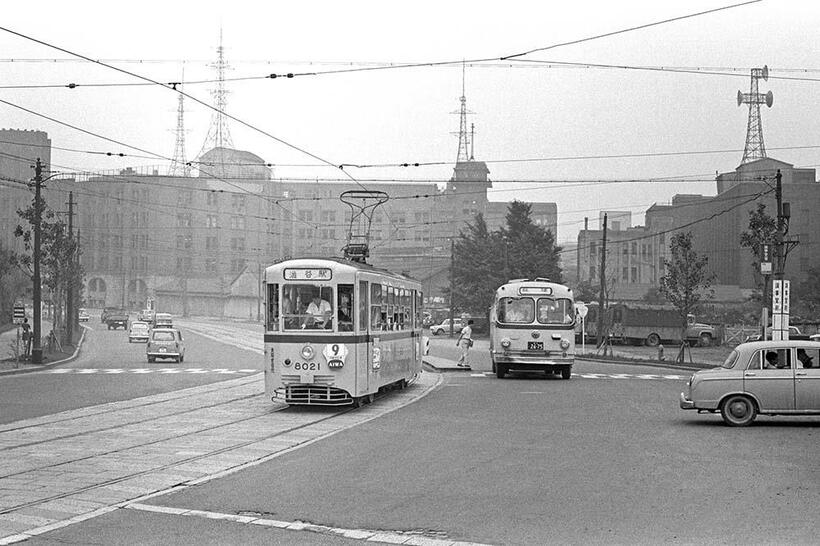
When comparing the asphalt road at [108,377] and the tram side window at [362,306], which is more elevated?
the tram side window at [362,306]

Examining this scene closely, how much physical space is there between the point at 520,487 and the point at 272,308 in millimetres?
11144

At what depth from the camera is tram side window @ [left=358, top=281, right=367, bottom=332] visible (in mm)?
22178

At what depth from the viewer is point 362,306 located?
22.3m

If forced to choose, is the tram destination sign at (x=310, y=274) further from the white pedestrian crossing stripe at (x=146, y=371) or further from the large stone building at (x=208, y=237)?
the large stone building at (x=208, y=237)

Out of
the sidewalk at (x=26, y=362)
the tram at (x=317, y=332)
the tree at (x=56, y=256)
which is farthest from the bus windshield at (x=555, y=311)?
the tree at (x=56, y=256)

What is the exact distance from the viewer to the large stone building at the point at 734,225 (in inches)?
3740

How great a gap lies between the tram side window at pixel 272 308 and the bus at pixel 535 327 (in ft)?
44.1

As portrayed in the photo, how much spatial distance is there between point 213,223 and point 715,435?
107 m

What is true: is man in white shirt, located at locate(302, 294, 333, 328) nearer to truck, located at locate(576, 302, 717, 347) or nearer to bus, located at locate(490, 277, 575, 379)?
bus, located at locate(490, 277, 575, 379)

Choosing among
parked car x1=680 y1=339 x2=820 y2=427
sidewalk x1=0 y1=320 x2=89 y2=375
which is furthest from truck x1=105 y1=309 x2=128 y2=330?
parked car x1=680 y1=339 x2=820 y2=427

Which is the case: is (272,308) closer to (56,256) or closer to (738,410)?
(738,410)

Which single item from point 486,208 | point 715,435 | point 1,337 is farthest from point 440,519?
point 486,208

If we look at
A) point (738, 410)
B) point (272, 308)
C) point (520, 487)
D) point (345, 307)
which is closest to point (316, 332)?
point (345, 307)

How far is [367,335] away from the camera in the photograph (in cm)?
2253
